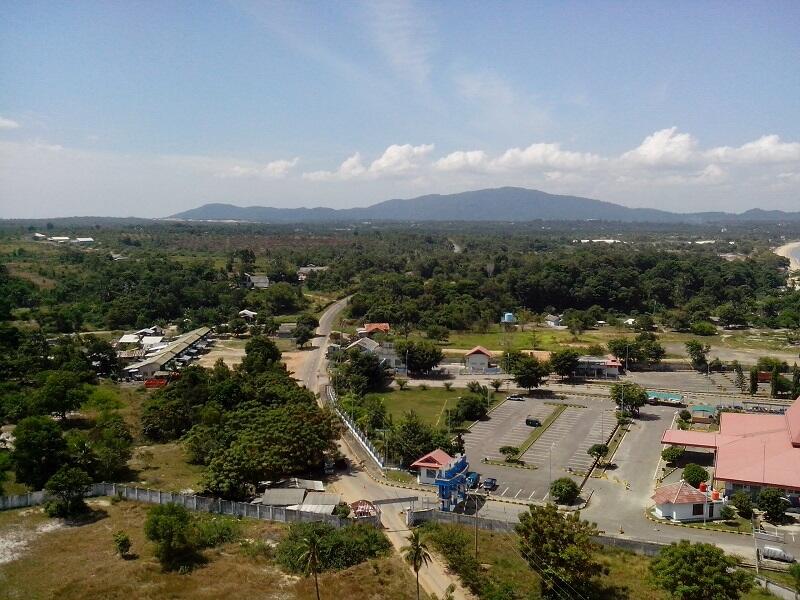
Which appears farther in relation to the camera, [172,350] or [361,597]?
[172,350]

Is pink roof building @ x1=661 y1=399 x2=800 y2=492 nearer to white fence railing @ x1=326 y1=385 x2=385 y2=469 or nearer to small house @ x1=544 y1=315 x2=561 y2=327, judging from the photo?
white fence railing @ x1=326 y1=385 x2=385 y2=469

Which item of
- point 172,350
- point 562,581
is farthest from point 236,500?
point 172,350

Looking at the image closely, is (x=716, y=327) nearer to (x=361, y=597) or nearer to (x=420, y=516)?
(x=420, y=516)

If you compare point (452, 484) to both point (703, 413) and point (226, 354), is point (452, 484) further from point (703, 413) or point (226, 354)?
point (226, 354)

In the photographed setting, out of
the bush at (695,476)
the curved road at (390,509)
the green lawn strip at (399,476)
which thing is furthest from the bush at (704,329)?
the green lawn strip at (399,476)

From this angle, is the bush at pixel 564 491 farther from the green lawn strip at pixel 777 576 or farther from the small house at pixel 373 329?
the small house at pixel 373 329

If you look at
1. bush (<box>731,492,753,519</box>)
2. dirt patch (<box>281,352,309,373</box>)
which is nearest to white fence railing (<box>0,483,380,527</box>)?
bush (<box>731,492,753,519</box>)

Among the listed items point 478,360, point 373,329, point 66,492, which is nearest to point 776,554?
point 66,492
